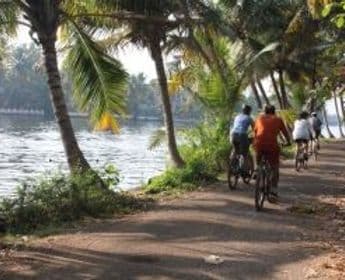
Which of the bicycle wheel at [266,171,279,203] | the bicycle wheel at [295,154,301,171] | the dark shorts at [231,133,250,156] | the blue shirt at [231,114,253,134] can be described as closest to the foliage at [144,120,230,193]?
the dark shorts at [231,133,250,156]

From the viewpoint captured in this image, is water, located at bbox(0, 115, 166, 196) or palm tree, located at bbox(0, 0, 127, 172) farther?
water, located at bbox(0, 115, 166, 196)

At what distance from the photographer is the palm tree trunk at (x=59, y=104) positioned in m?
13.0

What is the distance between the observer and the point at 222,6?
86.5 ft

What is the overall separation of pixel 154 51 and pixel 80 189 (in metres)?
7.59

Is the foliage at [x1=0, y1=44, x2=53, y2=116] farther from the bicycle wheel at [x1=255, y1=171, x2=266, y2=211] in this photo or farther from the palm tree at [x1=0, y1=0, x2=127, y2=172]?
the bicycle wheel at [x1=255, y1=171, x2=266, y2=211]

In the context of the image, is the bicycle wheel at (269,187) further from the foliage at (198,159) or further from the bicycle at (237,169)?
the foliage at (198,159)

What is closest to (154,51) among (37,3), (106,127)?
(106,127)

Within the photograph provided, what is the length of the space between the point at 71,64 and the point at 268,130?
4536 mm

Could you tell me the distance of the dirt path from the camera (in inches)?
307

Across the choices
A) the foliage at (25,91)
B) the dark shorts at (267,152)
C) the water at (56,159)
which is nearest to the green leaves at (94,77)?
the dark shorts at (267,152)

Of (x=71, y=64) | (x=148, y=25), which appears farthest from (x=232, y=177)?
(x=148, y=25)

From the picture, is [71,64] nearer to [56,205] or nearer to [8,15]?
[8,15]

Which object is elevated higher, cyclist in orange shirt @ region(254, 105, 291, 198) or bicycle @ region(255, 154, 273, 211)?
cyclist in orange shirt @ region(254, 105, 291, 198)

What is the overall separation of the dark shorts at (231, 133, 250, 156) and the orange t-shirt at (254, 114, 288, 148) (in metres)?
1.96
